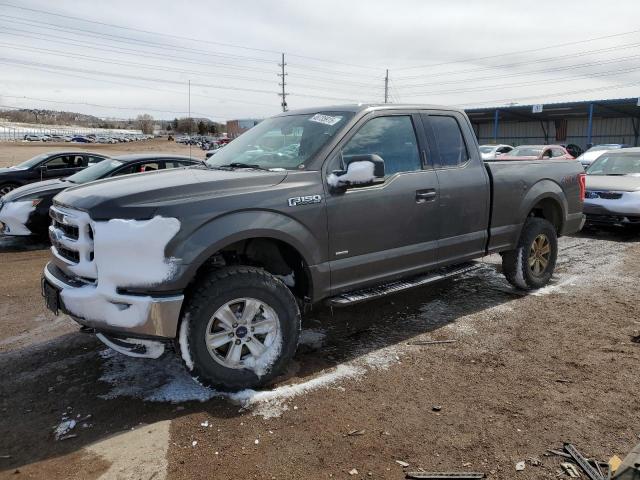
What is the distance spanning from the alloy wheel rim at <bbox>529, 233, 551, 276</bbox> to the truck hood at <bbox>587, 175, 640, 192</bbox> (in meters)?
4.31

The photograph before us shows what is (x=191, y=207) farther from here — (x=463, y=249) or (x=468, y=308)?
(x=468, y=308)

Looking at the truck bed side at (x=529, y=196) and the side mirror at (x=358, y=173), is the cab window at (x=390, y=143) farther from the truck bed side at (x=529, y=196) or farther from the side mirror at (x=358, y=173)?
the truck bed side at (x=529, y=196)

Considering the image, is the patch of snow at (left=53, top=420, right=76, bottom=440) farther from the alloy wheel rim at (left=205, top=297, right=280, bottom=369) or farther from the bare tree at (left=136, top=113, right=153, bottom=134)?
the bare tree at (left=136, top=113, right=153, bottom=134)

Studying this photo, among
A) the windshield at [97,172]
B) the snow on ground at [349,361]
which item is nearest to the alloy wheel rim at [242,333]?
the snow on ground at [349,361]

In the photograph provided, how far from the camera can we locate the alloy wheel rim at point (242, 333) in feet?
11.3

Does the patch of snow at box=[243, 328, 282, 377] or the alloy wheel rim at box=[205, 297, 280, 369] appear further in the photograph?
the patch of snow at box=[243, 328, 282, 377]

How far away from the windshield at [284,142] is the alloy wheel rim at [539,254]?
2.95 m

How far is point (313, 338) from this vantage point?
4668mm

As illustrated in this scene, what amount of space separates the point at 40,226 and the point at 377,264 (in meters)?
6.52

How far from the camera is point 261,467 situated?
2779mm

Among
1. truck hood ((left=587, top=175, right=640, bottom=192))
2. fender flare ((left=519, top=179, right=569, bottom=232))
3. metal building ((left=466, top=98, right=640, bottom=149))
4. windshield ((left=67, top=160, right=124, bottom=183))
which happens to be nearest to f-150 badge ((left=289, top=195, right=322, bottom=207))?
fender flare ((left=519, top=179, right=569, bottom=232))

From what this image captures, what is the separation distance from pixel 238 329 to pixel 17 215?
6483mm

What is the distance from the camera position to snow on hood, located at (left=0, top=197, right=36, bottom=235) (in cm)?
829

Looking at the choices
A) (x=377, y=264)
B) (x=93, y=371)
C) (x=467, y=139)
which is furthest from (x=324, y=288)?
(x=467, y=139)
